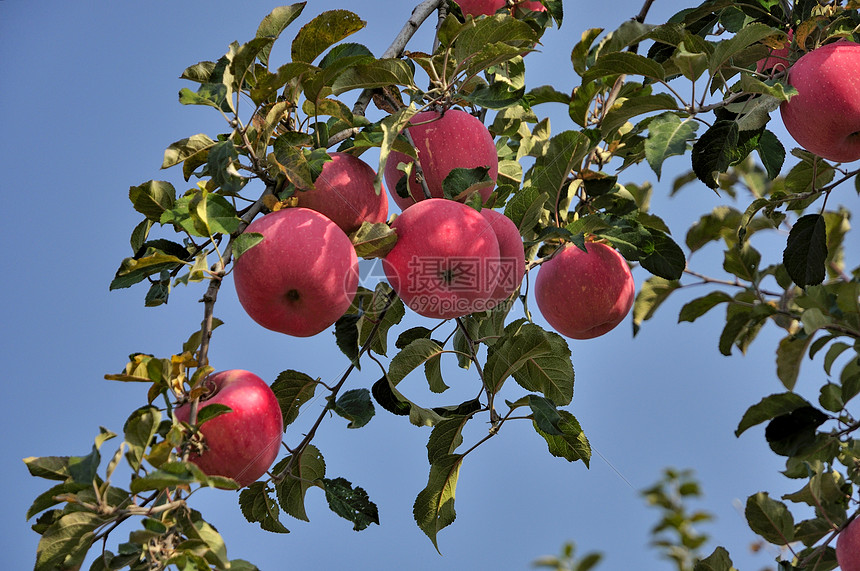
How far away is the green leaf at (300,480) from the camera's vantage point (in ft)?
6.75

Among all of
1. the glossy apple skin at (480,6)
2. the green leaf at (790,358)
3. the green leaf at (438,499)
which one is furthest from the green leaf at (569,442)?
the glossy apple skin at (480,6)

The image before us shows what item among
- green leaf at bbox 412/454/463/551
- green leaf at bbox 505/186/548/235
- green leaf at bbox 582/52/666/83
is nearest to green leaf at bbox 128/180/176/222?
green leaf at bbox 505/186/548/235

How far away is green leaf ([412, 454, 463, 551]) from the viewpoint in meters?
2.11

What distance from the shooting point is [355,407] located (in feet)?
6.27

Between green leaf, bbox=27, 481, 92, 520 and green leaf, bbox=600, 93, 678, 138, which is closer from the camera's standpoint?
green leaf, bbox=27, 481, 92, 520

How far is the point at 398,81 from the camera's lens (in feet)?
5.95

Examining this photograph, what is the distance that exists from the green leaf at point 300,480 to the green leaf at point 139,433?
0.71 m

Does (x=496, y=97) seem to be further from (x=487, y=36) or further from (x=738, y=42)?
(x=738, y=42)

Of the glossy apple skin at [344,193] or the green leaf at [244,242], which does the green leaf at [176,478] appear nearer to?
the green leaf at [244,242]

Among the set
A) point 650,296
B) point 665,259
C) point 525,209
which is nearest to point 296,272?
point 525,209

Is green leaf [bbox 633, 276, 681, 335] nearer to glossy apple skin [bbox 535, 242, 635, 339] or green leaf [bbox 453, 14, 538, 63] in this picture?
→ glossy apple skin [bbox 535, 242, 635, 339]

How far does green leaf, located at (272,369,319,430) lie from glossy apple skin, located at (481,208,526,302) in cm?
59

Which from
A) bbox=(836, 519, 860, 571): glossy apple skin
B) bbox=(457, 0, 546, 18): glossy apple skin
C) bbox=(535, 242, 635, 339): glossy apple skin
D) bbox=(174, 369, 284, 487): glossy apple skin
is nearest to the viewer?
bbox=(174, 369, 284, 487): glossy apple skin

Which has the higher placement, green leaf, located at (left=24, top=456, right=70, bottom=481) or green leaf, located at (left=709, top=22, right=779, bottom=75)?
green leaf, located at (left=709, top=22, right=779, bottom=75)
